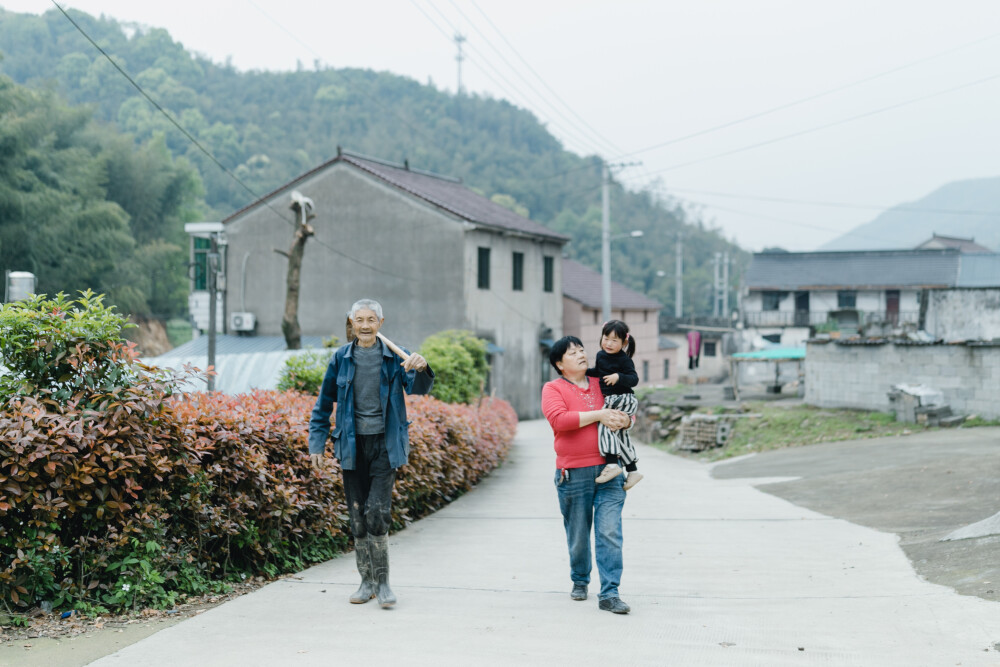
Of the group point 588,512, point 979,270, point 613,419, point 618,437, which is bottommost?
point 588,512

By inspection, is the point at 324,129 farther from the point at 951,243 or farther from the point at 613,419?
the point at 613,419

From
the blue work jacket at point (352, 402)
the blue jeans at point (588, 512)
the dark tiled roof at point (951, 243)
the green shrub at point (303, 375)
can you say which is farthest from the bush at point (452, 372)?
the dark tiled roof at point (951, 243)

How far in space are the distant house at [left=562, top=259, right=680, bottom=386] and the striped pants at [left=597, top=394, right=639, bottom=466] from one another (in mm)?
29260

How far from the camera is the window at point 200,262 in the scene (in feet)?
107

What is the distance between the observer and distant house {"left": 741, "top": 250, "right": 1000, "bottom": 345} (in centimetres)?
4997

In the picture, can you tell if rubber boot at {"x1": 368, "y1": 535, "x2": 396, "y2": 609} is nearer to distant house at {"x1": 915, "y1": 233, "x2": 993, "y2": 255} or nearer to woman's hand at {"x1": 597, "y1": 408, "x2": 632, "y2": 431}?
woman's hand at {"x1": 597, "y1": 408, "x2": 632, "y2": 431}

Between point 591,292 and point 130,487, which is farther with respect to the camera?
point 591,292

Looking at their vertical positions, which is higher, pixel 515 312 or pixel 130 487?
pixel 515 312

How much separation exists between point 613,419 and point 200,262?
97.8ft

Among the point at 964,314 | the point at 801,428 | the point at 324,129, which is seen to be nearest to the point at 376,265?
the point at 801,428

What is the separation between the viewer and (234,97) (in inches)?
3000

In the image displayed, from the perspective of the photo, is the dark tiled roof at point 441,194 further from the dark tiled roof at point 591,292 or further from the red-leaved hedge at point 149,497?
the red-leaved hedge at point 149,497

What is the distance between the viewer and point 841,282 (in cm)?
5116

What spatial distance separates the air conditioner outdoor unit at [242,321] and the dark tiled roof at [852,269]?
31.1 m
